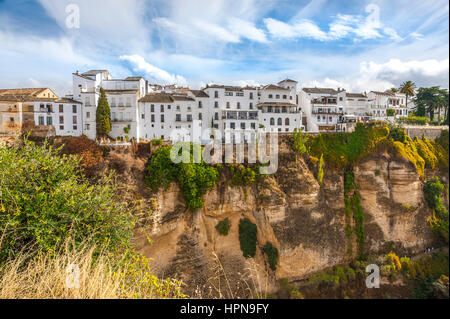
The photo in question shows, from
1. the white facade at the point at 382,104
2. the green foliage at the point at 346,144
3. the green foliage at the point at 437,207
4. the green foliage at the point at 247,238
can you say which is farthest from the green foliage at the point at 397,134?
the green foliage at the point at 247,238

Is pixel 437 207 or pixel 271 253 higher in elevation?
pixel 437 207

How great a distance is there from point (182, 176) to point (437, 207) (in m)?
25.1

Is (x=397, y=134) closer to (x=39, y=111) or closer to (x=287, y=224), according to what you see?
(x=287, y=224)

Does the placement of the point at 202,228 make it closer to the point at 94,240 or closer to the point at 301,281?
the point at 301,281

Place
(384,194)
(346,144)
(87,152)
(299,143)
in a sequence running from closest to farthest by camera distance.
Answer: (87,152) → (299,143) → (384,194) → (346,144)

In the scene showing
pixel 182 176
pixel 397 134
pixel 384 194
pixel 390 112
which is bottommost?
pixel 384 194

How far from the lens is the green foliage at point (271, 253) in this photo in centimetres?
1981

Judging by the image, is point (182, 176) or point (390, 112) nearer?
point (182, 176)

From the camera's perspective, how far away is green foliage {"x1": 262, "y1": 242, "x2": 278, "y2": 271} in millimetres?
19808

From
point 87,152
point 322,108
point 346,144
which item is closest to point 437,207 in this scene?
point 346,144

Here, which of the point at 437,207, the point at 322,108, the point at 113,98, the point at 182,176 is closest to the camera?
the point at 182,176

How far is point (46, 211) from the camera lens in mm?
7012

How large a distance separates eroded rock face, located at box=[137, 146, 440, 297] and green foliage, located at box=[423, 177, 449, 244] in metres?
0.91
